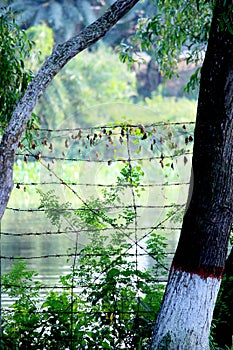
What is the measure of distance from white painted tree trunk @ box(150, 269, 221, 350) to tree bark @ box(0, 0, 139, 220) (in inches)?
45.1

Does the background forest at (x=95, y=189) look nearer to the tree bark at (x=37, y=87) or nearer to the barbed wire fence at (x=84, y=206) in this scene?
the barbed wire fence at (x=84, y=206)

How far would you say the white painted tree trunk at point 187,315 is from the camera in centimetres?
452

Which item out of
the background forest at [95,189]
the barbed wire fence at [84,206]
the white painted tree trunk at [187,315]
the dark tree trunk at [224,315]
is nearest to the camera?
the white painted tree trunk at [187,315]

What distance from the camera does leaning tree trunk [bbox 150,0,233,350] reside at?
4531 mm

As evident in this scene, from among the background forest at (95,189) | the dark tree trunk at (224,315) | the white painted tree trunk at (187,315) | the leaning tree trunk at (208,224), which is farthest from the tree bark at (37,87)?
the dark tree trunk at (224,315)

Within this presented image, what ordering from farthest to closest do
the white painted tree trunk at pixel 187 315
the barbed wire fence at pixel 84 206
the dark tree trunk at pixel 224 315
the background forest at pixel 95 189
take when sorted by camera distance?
1. the barbed wire fence at pixel 84 206
2. the dark tree trunk at pixel 224 315
3. the background forest at pixel 95 189
4. the white painted tree trunk at pixel 187 315

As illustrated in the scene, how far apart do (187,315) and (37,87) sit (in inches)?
63.8

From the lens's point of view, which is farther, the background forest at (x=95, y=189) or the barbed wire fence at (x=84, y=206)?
the barbed wire fence at (x=84, y=206)

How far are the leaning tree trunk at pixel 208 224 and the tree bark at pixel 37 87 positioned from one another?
0.67 m

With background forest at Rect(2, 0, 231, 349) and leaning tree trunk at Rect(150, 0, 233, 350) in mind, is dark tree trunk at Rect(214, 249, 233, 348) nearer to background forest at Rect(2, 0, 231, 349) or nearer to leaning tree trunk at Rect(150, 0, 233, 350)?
background forest at Rect(2, 0, 231, 349)

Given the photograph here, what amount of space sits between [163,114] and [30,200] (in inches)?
438

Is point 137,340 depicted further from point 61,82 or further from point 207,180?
point 61,82

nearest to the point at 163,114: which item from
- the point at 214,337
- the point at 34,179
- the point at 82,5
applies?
the point at 82,5

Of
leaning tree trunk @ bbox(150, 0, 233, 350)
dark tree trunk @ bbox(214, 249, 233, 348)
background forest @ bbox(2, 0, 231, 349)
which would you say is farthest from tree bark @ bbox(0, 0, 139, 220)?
dark tree trunk @ bbox(214, 249, 233, 348)
